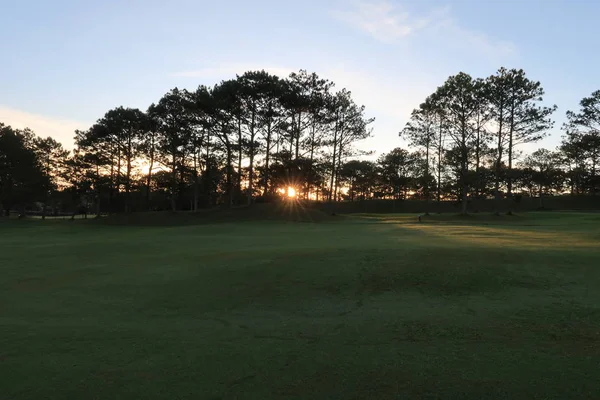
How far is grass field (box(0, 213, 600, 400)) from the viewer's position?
14.2 ft

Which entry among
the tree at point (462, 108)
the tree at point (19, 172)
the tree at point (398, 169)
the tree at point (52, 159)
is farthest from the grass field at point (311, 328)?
the tree at point (398, 169)

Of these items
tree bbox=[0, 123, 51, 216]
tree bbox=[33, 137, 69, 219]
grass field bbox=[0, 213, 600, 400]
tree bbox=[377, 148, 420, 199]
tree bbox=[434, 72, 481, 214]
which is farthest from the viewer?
tree bbox=[377, 148, 420, 199]

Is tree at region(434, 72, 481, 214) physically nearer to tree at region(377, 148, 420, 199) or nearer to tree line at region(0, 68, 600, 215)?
tree line at region(0, 68, 600, 215)

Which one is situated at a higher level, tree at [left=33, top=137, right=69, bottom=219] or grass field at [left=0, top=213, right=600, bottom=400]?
tree at [left=33, top=137, right=69, bottom=219]

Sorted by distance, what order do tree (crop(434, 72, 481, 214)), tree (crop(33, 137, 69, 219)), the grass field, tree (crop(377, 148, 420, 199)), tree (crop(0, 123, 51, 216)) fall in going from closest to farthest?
the grass field → tree (crop(434, 72, 481, 214)) → tree (crop(0, 123, 51, 216)) → tree (crop(33, 137, 69, 219)) → tree (crop(377, 148, 420, 199))

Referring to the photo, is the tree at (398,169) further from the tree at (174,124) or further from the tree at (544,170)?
the tree at (174,124)

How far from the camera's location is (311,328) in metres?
6.34

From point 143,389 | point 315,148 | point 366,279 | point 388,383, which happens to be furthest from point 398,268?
point 315,148

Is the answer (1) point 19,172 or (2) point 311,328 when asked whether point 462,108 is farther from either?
(1) point 19,172

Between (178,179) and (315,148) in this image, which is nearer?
(315,148)

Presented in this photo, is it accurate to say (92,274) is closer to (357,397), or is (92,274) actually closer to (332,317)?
(332,317)

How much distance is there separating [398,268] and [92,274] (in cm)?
827

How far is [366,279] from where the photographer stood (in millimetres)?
9562

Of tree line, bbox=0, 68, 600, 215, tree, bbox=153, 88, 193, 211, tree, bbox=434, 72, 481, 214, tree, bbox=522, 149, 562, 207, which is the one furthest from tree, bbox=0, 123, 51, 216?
tree, bbox=522, 149, 562, 207
